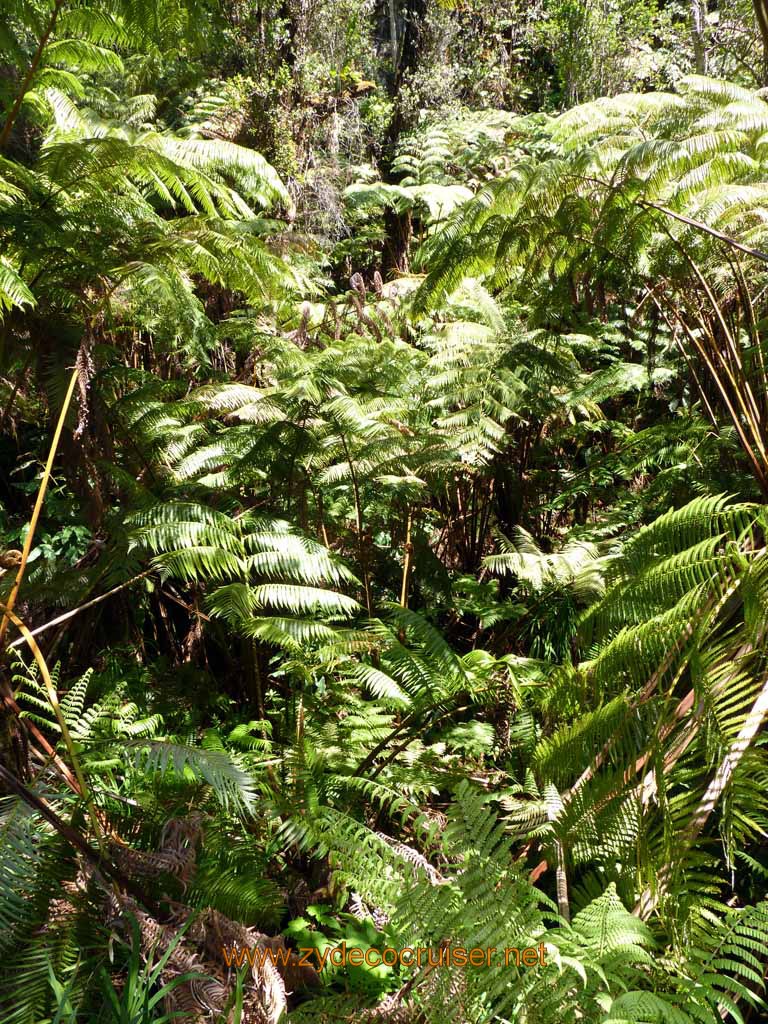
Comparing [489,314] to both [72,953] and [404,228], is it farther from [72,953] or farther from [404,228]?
[404,228]

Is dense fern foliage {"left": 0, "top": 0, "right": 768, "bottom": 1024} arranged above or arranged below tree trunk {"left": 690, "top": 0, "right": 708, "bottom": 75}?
below

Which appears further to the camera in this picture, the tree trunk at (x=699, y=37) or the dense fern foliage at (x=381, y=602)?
the tree trunk at (x=699, y=37)

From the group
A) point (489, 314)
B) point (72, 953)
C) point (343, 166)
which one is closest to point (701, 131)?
point (489, 314)

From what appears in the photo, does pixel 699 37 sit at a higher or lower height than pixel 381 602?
higher

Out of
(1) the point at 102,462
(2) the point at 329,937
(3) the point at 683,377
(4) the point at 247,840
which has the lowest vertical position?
(2) the point at 329,937

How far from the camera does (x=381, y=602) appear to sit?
2475 millimetres

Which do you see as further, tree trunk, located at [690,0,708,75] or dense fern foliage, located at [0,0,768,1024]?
tree trunk, located at [690,0,708,75]

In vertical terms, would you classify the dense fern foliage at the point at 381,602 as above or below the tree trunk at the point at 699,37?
below

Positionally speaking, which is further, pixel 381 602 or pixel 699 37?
pixel 699 37

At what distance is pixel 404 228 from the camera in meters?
8.35

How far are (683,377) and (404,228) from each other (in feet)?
17.4

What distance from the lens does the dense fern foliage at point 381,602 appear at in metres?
1.36

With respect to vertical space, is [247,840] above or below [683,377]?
below

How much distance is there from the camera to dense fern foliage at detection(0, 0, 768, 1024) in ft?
4.45
